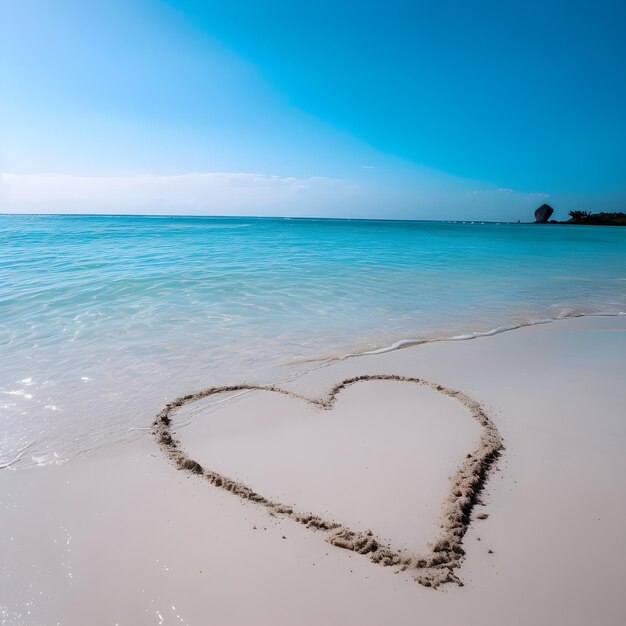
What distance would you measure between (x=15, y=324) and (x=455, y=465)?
8.22 meters

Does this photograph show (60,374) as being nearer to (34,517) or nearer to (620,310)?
(34,517)

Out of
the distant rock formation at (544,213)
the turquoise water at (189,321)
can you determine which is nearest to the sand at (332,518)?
the turquoise water at (189,321)

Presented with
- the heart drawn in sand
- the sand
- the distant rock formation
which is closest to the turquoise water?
the sand

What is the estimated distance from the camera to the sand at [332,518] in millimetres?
2088

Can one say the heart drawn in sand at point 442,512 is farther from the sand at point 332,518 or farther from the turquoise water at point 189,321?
the turquoise water at point 189,321

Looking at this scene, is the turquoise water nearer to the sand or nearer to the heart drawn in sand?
the sand

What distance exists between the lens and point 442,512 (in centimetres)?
274

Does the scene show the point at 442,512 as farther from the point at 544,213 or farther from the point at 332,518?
the point at 544,213

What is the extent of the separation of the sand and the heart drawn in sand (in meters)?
0.01

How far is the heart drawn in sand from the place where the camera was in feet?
7.58

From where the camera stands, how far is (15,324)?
7.32 m

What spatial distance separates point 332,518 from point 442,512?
811 millimetres

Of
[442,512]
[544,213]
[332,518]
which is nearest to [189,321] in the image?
[332,518]

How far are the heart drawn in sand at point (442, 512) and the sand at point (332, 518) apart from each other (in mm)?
15
